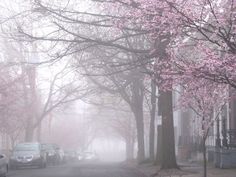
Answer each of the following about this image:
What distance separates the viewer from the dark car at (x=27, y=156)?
3353 cm

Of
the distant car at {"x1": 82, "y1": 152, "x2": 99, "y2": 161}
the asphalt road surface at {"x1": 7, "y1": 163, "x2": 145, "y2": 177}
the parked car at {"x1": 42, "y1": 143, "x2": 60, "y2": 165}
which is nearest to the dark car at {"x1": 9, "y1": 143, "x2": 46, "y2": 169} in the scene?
the asphalt road surface at {"x1": 7, "y1": 163, "x2": 145, "y2": 177}

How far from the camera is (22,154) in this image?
33.9m

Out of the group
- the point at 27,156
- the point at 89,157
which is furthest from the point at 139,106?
the point at 89,157

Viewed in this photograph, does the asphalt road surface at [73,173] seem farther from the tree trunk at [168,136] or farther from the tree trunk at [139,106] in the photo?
the tree trunk at [139,106]

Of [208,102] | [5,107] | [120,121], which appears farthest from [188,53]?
[120,121]

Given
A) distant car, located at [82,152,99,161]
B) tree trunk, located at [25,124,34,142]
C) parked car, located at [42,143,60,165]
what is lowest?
distant car, located at [82,152,99,161]

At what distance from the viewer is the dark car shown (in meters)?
33.5

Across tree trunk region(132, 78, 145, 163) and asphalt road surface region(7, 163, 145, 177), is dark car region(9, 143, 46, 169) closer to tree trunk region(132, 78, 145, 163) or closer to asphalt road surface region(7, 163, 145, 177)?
asphalt road surface region(7, 163, 145, 177)

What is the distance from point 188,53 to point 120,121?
174 feet

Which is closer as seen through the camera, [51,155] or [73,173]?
[73,173]

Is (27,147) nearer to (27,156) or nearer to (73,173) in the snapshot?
(27,156)

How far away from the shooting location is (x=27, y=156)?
A: 33.9 metres

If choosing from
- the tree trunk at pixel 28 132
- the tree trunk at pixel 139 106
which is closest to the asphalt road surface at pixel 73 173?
the tree trunk at pixel 139 106

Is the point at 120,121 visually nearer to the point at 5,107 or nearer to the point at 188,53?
the point at 5,107
